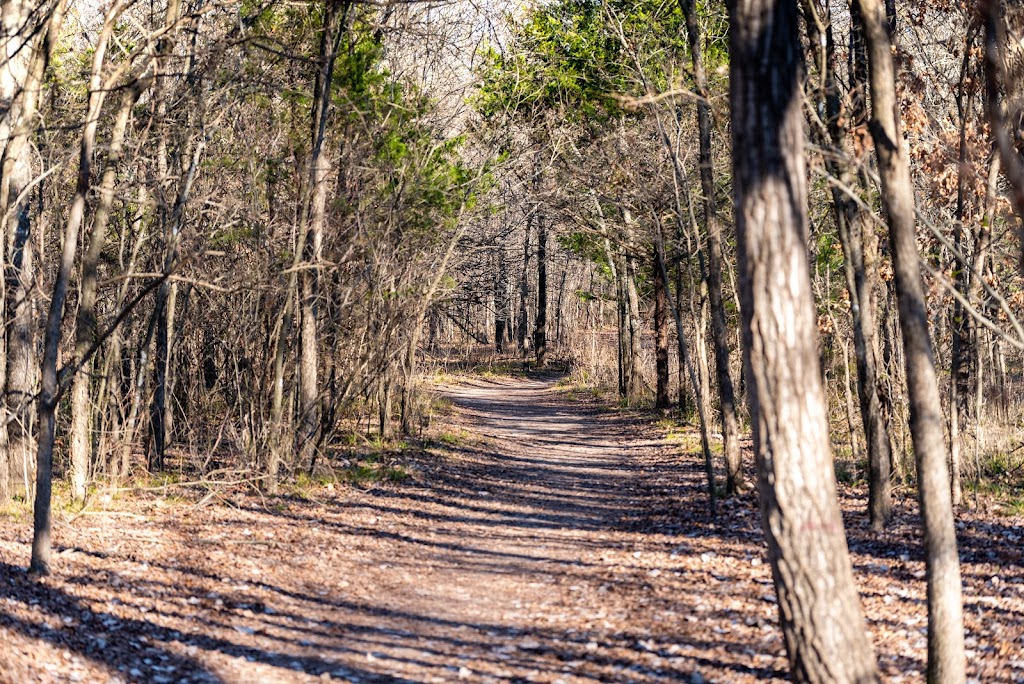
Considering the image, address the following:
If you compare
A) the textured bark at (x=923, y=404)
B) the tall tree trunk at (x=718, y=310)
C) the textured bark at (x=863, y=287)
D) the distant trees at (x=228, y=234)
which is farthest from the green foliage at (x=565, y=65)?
the textured bark at (x=923, y=404)

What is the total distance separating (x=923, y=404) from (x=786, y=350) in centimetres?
154

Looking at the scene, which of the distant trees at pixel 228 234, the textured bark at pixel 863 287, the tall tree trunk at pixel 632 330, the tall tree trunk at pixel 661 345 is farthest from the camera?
the tall tree trunk at pixel 632 330

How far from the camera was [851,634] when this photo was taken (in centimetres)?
460

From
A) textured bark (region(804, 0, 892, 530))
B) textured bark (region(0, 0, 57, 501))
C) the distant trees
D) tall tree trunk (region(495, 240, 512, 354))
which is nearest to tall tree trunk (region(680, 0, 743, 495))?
textured bark (region(804, 0, 892, 530))

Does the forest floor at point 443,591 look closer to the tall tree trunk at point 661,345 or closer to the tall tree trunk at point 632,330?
the tall tree trunk at point 661,345

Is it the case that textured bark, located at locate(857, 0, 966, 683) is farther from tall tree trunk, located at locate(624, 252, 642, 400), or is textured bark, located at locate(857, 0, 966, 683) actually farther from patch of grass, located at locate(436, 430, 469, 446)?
tall tree trunk, located at locate(624, 252, 642, 400)

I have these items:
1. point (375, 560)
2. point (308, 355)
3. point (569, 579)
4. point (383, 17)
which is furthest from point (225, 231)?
point (569, 579)

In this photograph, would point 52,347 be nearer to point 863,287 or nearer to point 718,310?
point 863,287

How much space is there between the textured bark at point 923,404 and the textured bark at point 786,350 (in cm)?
104

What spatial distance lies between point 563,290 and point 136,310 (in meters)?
44.1

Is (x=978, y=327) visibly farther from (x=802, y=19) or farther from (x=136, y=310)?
(x=136, y=310)

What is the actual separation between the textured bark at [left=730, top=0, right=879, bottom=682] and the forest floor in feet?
5.83

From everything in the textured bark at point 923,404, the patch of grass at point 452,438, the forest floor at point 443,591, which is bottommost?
the forest floor at point 443,591

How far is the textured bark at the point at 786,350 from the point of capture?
4.46 metres
